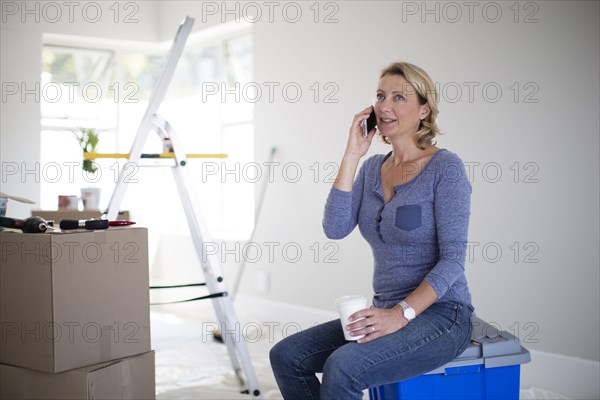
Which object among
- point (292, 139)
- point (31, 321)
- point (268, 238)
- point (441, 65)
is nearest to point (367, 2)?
point (441, 65)

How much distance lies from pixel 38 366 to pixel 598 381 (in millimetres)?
2152

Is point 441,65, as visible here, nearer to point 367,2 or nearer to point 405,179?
point 367,2

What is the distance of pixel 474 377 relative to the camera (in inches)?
70.6

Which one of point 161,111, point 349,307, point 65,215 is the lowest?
point 349,307

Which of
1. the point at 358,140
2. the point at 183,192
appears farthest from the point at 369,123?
the point at 183,192

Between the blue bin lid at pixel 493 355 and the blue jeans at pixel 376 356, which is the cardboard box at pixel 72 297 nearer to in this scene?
the blue jeans at pixel 376 356

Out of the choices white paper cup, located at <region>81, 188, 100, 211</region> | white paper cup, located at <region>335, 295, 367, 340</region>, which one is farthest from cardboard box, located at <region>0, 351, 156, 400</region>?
white paper cup, located at <region>81, 188, 100, 211</region>

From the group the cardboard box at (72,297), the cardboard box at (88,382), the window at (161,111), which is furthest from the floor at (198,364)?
the cardboard box at (72,297)

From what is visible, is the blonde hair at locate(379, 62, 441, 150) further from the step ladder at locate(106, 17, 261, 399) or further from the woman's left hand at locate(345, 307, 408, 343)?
the step ladder at locate(106, 17, 261, 399)

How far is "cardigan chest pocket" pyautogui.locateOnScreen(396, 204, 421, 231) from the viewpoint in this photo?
194 centimetres

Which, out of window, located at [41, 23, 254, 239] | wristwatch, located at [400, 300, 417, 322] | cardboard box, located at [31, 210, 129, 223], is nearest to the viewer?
wristwatch, located at [400, 300, 417, 322]

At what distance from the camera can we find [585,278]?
115 inches

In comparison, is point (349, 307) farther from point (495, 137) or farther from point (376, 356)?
point (495, 137)

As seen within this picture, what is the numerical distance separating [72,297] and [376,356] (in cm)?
84
